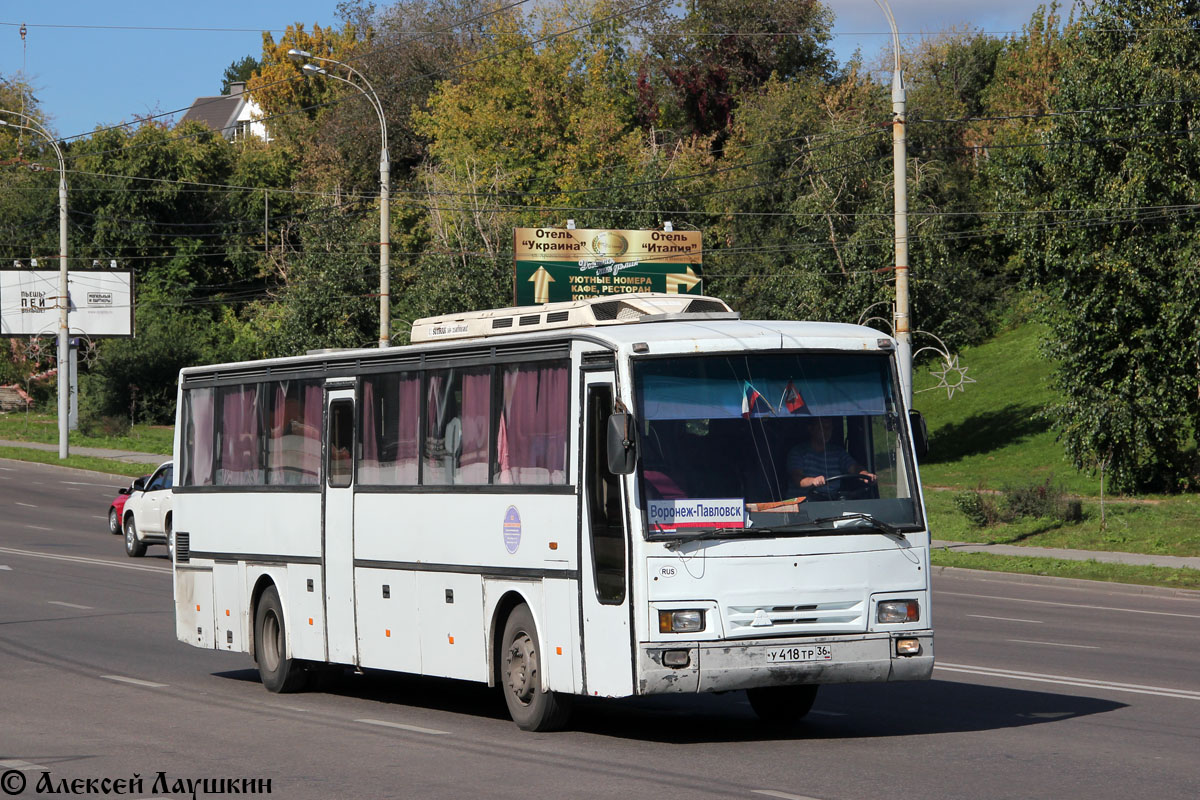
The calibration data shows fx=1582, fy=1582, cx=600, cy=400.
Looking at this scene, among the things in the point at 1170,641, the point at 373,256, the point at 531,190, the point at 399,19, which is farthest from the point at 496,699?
the point at 399,19

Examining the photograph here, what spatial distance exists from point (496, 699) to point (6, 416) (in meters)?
66.9

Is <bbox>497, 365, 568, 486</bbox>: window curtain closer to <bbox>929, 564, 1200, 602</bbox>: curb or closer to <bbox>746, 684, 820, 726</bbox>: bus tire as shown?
<bbox>746, 684, 820, 726</bbox>: bus tire

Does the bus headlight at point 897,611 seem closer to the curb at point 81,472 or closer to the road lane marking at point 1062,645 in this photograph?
the road lane marking at point 1062,645

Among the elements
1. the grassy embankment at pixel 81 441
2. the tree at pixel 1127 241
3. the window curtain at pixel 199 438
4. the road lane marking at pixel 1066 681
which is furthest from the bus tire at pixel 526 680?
the grassy embankment at pixel 81 441

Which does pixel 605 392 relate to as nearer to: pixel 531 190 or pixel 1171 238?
pixel 1171 238

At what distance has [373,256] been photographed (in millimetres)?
66562

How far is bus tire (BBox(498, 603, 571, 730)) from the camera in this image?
10.9 metres

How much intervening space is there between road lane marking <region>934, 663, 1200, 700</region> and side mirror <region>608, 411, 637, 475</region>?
5.26 metres

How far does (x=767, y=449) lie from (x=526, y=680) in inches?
94.8

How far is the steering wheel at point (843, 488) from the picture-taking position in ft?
34.2

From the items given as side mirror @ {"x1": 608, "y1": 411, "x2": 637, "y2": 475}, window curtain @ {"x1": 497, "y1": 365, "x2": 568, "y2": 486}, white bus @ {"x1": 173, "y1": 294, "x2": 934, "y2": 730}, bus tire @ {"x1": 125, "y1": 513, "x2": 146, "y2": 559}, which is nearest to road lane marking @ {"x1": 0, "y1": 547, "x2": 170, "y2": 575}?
bus tire @ {"x1": 125, "y1": 513, "x2": 146, "y2": 559}

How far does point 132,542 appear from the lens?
2900cm

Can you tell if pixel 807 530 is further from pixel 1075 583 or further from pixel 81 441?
pixel 81 441

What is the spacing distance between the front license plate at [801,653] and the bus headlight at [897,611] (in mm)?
443
